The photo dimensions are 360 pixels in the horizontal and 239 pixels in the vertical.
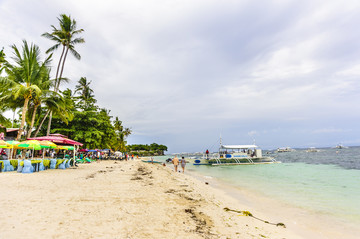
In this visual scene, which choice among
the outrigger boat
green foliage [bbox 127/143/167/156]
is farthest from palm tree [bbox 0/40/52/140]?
green foliage [bbox 127/143/167/156]

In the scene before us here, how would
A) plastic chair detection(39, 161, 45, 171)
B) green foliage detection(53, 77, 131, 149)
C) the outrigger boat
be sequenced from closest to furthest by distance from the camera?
plastic chair detection(39, 161, 45, 171), green foliage detection(53, 77, 131, 149), the outrigger boat

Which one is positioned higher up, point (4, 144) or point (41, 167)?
point (4, 144)

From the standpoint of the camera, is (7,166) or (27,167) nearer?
(27,167)

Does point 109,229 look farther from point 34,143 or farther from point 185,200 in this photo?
point 34,143

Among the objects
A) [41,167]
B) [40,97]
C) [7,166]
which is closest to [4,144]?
[7,166]

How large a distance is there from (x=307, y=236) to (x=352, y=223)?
2812 millimetres

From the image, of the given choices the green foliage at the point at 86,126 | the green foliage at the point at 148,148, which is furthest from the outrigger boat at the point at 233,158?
the green foliage at the point at 148,148

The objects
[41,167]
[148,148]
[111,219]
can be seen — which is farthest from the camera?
[148,148]

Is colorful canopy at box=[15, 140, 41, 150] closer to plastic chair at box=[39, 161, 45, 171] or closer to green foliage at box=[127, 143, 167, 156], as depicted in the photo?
plastic chair at box=[39, 161, 45, 171]

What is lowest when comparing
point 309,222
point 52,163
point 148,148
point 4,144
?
point 309,222

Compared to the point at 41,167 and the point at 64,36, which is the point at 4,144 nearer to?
the point at 41,167

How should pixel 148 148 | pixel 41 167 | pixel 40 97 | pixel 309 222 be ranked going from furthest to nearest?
pixel 148 148, pixel 40 97, pixel 41 167, pixel 309 222

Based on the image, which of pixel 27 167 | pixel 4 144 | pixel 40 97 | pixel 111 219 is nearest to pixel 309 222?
pixel 111 219

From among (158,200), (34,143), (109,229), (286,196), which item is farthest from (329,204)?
(34,143)
